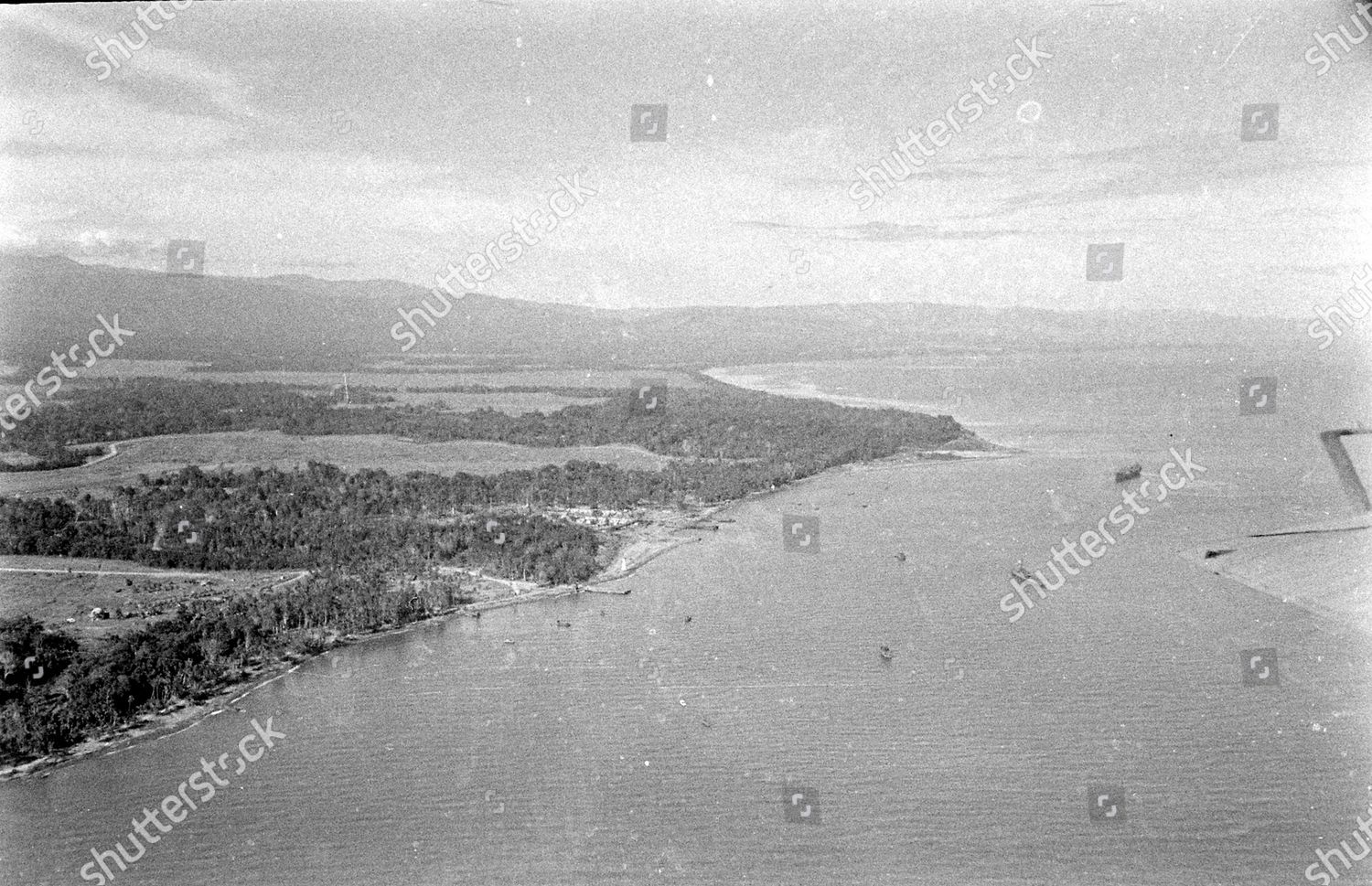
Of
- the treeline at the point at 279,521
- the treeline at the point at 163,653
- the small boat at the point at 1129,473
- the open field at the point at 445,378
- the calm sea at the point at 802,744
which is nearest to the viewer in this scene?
the calm sea at the point at 802,744

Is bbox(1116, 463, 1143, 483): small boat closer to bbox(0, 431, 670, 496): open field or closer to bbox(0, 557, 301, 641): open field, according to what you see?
bbox(0, 431, 670, 496): open field

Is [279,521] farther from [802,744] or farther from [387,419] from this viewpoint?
[802,744]

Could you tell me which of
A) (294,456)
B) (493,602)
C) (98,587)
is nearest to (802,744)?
(493,602)

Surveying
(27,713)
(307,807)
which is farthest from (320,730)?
(27,713)

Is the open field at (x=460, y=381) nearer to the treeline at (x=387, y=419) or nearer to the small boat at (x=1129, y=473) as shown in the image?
the treeline at (x=387, y=419)

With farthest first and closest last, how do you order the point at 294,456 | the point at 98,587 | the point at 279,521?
the point at 294,456
the point at 279,521
the point at 98,587

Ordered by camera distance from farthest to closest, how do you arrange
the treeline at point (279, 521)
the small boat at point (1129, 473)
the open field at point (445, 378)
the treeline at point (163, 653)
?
1. the small boat at point (1129, 473)
2. the open field at point (445, 378)
3. the treeline at point (279, 521)
4. the treeline at point (163, 653)

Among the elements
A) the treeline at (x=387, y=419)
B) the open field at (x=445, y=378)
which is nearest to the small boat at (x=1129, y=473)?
the treeline at (x=387, y=419)
